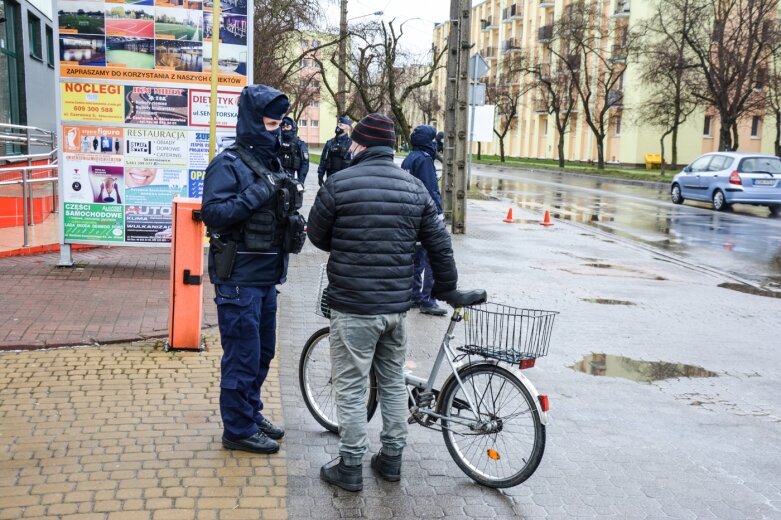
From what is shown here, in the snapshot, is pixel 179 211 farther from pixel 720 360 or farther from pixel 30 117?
pixel 30 117

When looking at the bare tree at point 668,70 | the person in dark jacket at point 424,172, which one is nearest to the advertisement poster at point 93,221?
the person in dark jacket at point 424,172

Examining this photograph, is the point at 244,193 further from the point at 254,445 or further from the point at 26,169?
the point at 26,169

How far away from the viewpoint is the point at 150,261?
1109 centimetres

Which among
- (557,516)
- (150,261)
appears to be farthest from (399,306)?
(150,261)

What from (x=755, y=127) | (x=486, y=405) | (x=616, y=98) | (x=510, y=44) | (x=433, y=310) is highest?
(x=510, y=44)

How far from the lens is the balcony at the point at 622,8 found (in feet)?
195

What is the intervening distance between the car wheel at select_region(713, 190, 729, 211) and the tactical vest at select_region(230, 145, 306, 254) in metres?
22.1

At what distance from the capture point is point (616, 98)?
182 feet

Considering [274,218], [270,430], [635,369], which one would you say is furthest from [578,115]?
Answer: [274,218]

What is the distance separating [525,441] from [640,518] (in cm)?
67

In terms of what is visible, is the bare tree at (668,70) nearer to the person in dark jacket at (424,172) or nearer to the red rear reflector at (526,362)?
the person in dark jacket at (424,172)

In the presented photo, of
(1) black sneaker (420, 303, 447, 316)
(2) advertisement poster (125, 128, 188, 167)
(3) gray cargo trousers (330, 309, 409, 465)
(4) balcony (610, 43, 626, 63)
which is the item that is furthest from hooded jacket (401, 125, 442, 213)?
(4) balcony (610, 43, 626, 63)

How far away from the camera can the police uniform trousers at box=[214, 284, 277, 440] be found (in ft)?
15.1

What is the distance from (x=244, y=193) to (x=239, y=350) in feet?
2.87
